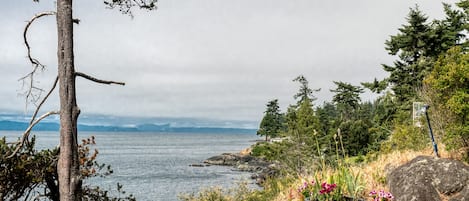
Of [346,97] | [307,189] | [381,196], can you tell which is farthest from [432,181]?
[346,97]

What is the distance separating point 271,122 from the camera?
79062 mm

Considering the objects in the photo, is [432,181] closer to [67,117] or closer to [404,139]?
[67,117]

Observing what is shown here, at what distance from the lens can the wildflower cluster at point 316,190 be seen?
721cm

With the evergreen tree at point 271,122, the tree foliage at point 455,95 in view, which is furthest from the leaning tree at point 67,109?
the evergreen tree at point 271,122

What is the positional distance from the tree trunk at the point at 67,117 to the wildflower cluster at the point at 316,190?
12.6 ft

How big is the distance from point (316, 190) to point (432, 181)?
1914mm

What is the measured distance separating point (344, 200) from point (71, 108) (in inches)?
180

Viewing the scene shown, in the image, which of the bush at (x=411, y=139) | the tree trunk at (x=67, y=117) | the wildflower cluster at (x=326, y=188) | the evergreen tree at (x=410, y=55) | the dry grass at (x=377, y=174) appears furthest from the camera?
the evergreen tree at (x=410, y=55)

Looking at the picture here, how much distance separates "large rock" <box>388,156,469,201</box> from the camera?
285 inches

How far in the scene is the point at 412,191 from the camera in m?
7.29

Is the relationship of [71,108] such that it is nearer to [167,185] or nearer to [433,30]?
[433,30]

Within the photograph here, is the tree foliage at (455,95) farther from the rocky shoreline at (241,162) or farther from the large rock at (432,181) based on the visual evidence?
the rocky shoreline at (241,162)

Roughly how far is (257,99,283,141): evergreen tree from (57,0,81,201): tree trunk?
71.4m

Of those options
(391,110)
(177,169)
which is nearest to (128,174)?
(177,169)
